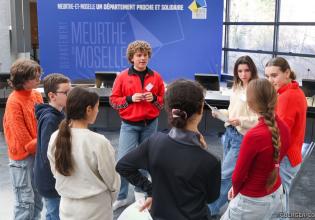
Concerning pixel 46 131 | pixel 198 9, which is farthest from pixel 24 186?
pixel 198 9

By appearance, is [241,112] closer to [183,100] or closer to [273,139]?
[273,139]

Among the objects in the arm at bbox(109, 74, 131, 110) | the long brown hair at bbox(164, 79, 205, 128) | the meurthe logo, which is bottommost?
the arm at bbox(109, 74, 131, 110)

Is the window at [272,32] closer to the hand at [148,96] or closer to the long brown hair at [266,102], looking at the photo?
the hand at [148,96]

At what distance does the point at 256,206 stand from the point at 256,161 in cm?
26

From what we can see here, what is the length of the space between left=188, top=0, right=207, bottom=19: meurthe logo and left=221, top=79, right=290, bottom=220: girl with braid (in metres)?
5.14

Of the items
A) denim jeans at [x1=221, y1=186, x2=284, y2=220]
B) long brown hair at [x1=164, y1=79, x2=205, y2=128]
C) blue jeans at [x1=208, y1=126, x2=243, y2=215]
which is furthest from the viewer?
blue jeans at [x1=208, y1=126, x2=243, y2=215]

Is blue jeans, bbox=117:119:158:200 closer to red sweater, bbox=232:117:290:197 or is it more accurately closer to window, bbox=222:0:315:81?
red sweater, bbox=232:117:290:197

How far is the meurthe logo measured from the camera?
6.84 meters

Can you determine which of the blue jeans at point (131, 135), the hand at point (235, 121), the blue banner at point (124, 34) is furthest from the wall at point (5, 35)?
the hand at point (235, 121)

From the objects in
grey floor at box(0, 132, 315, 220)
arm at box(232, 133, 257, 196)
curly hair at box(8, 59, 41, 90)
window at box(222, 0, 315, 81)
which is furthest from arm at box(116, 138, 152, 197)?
window at box(222, 0, 315, 81)

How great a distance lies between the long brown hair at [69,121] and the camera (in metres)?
1.90

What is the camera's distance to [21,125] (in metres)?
2.53

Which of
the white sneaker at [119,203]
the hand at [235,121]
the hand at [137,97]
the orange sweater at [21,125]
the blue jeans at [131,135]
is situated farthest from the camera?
the white sneaker at [119,203]

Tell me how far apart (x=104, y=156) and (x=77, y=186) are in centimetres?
21
